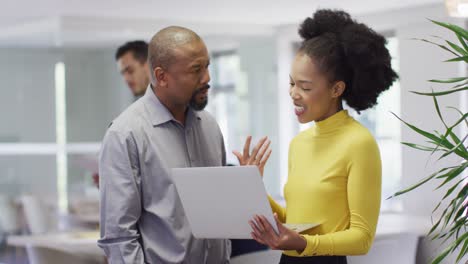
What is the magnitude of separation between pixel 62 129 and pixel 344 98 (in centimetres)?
676

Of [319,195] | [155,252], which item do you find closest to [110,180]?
[155,252]

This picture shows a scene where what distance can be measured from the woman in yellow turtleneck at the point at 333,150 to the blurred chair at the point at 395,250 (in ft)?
4.50

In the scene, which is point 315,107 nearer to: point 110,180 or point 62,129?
point 110,180

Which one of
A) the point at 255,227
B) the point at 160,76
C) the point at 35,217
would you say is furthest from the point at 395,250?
the point at 35,217

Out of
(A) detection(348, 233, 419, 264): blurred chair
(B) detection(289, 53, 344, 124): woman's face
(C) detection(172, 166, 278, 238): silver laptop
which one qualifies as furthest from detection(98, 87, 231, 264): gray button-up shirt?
(A) detection(348, 233, 419, 264): blurred chair

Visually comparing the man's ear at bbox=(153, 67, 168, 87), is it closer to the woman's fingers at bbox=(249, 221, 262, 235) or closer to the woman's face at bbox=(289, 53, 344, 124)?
the woman's face at bbox=(289, 53, 344, 124)

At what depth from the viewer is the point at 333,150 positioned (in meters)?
2.21

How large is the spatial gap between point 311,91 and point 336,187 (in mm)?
269

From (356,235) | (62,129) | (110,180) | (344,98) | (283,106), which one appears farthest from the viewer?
(283,106)

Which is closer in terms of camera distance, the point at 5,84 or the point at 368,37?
the point at 368,37

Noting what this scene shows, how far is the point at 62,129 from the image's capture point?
28.6 ft

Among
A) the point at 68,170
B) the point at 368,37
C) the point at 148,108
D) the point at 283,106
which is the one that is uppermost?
the point at 368,37

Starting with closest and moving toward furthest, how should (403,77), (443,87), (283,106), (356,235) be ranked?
(356,235), (443,87), (403,77), (283,106)

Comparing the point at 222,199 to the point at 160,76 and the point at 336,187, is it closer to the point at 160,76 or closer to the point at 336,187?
the point at 336,187
